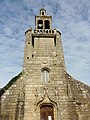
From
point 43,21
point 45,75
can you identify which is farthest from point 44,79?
point 43,21

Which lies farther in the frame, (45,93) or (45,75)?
(45,75)

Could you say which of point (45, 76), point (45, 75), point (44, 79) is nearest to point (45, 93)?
point (44, 79)

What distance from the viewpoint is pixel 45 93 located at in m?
17.0

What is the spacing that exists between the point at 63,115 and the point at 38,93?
2.65 m

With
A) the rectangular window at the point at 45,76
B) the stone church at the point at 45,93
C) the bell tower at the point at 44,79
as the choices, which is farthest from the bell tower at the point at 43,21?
the rectangular window at the point at 45,76

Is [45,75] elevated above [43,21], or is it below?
below

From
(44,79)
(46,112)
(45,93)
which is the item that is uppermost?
(44,79)

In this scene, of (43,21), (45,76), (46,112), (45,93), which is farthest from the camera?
(43,21)

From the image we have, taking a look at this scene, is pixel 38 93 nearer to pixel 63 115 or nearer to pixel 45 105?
pixel 45 105

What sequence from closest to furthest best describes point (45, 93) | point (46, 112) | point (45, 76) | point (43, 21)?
point (46, 112), point (45, 93), point (45, 76), point (43, 21)

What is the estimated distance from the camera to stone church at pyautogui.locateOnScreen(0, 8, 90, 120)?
16.6m

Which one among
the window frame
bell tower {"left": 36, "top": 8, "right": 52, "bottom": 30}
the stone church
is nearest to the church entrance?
the stone church

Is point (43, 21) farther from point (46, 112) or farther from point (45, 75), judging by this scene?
point (46, 112)

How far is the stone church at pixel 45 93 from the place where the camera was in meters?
16.6
